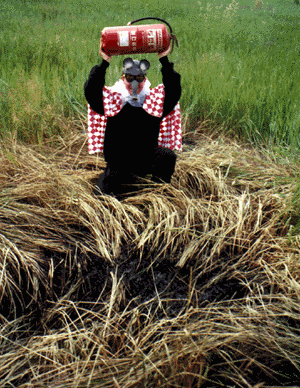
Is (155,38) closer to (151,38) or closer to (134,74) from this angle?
(151,38)

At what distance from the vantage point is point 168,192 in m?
1.75

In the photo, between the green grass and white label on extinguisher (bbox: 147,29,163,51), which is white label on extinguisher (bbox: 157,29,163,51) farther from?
the green grass

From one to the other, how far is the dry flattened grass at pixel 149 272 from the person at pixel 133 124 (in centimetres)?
11

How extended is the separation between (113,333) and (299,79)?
2.40 metres

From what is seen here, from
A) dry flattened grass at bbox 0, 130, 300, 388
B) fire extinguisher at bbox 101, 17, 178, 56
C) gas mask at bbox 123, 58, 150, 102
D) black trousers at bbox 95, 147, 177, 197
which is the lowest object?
dry flattened grass at bbox 0, 130, 300, 388

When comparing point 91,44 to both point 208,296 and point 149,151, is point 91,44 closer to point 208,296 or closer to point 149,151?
point 149,151

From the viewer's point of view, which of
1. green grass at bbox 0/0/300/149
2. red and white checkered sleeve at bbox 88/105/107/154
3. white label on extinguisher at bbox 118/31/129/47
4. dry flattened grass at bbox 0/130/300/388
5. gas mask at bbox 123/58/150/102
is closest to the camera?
dry flattened grass at bbox 0/130/300/388

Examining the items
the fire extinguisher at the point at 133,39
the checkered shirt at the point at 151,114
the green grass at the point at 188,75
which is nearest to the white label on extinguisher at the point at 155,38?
the fire extinguisher at the point at 133,39

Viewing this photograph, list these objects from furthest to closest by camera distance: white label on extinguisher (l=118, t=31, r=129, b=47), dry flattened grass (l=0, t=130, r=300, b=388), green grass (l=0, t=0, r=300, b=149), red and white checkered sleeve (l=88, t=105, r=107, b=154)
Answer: green grass (l=0, t=0, r=300, b=149), red and white checkered sleeve (l=88, t=105, r=107, b=154), white label on extinguisher (l=118, t=31, r=129, b=47), dry flattened grass (l=0, t=130, r=300, b=388)

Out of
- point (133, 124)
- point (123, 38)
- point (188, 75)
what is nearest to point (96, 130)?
point (133, 124)

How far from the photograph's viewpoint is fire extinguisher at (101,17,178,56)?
1.33m

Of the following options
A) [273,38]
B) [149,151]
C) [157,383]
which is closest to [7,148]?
[149,151]

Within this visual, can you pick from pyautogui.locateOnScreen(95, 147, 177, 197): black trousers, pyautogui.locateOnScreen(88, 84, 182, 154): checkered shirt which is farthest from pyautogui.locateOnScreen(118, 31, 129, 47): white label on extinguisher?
pyautogui.locateOnScreen(95, 147, 177, 197): black trousers

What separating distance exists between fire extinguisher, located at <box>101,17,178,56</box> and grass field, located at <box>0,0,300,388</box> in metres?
0.63
